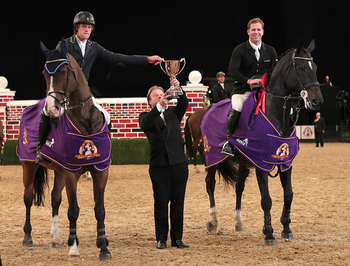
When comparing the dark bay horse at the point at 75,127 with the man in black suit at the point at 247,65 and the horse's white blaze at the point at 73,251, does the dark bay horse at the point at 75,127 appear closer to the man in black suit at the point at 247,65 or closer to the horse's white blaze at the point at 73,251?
the horse's white blaze at the point at 73,251

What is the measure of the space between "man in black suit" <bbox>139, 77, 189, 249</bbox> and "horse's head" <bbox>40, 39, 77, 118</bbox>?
989mm

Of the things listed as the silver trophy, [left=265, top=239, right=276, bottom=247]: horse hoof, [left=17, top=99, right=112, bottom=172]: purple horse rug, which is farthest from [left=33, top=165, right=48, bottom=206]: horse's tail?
[left=265, top=239, right=276, bottom=247]: horse hoof

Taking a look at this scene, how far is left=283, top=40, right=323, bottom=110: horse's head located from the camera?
4754mm

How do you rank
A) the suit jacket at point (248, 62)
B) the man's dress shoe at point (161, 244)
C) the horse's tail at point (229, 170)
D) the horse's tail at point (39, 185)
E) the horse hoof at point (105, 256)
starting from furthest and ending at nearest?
1. the horse's tail at point (229, 170)
2. the horse's tail at point (39, 185)
3. the suit jacket at point (248, 62)
4. the man's dress shoe at point (161, 244)
5. the horse hoof at point (105, 256)

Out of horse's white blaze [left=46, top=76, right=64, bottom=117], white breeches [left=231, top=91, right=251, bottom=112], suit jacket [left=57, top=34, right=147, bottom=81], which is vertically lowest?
horse's white blaze [left=46, top=76, right=64, bottom=117]

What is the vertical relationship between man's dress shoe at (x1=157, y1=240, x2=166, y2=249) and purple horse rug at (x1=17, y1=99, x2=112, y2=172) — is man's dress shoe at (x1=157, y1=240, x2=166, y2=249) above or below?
below

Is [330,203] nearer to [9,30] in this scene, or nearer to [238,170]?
[238,170]

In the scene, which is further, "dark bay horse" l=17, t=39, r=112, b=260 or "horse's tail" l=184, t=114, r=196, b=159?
"horse's tail" l=184, t=114, r=196, b=159

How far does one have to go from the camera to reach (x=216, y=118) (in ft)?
20.3

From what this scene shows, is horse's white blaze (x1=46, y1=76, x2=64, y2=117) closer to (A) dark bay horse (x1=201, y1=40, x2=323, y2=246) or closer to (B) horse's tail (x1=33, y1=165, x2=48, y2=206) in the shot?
(B) horse's tail (x1=33, y1=165, x2=48, y2=206)

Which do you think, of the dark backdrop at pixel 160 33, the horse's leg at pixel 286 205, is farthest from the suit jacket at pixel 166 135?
the dark backdrop at pixel 160 33

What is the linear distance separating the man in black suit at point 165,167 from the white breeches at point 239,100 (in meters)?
0.90

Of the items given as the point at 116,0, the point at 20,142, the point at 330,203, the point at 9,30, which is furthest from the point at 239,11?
the point at 20,142

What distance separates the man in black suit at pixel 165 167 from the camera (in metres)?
4.77
